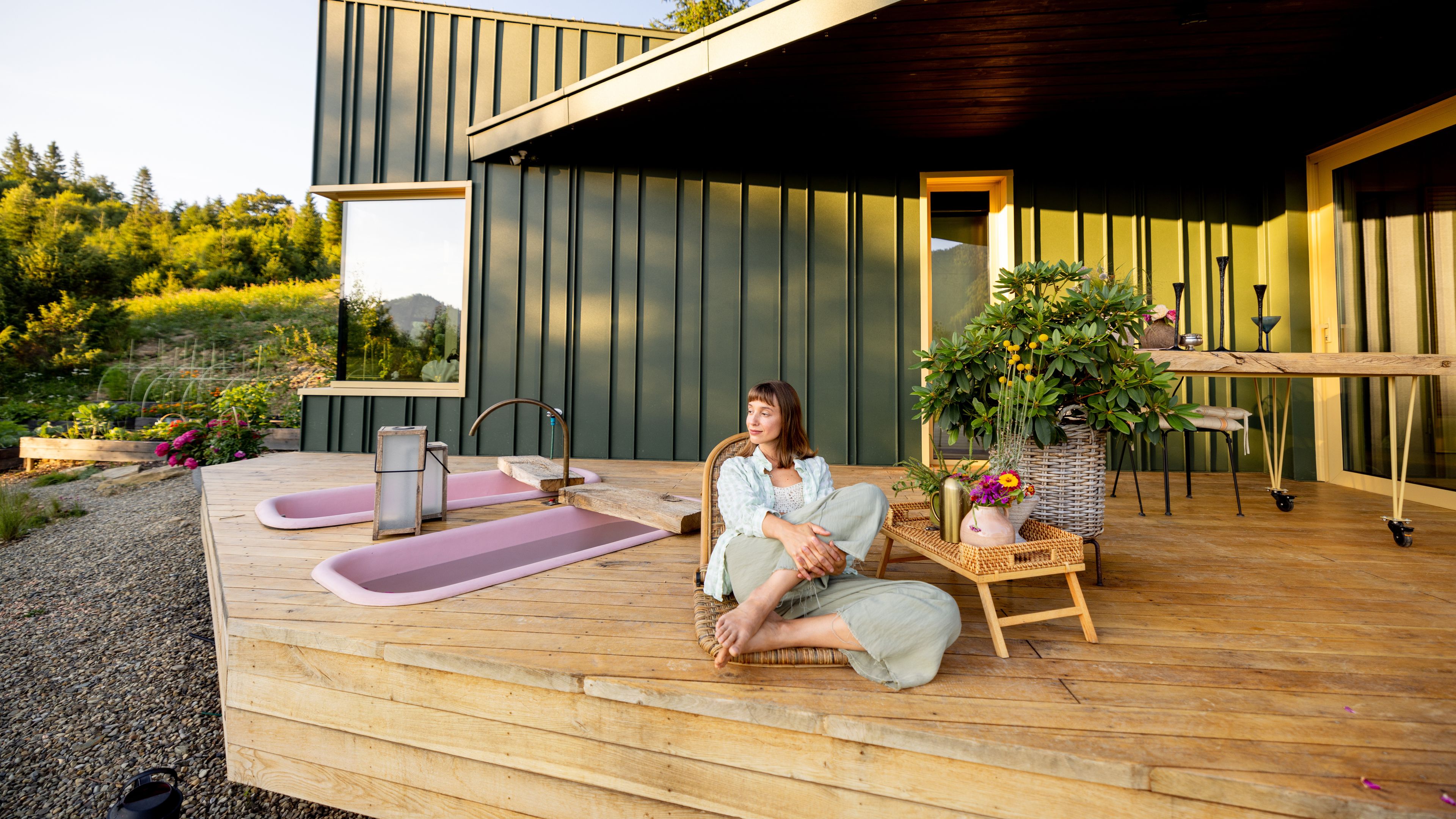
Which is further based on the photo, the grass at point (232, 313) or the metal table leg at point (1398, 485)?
the grass at point (232, 313)

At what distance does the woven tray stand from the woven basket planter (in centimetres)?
29

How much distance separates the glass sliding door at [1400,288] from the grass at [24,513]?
9249 mm

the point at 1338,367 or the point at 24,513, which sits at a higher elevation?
the point at 1338,367

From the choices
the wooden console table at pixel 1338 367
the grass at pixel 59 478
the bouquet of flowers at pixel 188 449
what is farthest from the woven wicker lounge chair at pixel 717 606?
the grass at pixel 59 478

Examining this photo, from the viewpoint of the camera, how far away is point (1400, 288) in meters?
3.53

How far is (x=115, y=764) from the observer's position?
6.31ft

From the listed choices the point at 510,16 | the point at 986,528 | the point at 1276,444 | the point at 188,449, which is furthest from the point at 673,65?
the point at 188,449

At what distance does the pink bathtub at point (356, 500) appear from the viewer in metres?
2.62

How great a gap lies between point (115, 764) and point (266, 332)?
36.3 ft

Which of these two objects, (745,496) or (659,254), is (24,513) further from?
(745,496)

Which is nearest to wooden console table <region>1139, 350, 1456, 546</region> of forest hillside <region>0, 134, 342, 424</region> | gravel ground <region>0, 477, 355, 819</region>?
gravel ground <region>0, 477, 355, 819</region>

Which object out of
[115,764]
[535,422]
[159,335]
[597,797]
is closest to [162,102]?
[159,335]

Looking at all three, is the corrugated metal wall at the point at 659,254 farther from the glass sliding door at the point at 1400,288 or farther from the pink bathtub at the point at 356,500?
the pink bathtub at the point at 356,500

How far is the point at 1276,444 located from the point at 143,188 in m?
36.5
